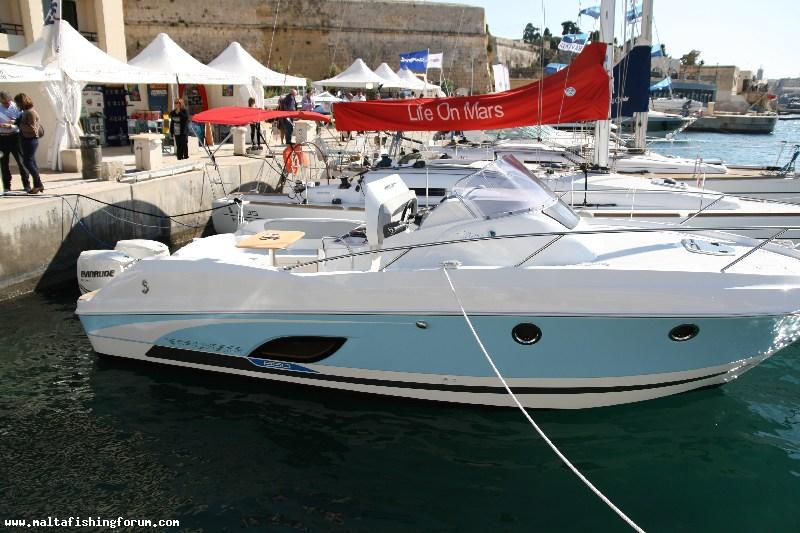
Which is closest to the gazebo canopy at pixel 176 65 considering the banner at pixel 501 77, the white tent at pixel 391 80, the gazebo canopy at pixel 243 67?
the gazebo canopy at pixel 243 67

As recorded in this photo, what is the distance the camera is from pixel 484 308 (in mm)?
5176

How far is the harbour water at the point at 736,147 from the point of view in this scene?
93.1 ft

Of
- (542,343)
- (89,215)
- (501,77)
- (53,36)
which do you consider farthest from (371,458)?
(501,77)

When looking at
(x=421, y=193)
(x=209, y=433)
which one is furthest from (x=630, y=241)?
(x=421, y=193)

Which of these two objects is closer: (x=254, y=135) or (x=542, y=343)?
(x=542, y=343)

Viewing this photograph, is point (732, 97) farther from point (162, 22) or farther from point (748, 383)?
point (748, 383)

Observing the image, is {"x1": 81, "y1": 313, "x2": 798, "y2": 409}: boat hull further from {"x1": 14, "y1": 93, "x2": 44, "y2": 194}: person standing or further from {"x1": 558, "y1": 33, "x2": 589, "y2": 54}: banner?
{"x1": 558, "y1": 33, "x2": 589, "y2": 54}: banner

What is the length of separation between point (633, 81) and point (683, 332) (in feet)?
25.7

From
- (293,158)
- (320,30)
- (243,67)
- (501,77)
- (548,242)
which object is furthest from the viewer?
(320,30)

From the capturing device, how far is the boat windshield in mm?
5898

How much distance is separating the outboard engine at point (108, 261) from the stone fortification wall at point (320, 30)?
38.0 metres

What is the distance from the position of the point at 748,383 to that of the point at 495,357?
2.79m

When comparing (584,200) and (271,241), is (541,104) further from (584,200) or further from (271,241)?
(271,241)

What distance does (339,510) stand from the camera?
454cm
